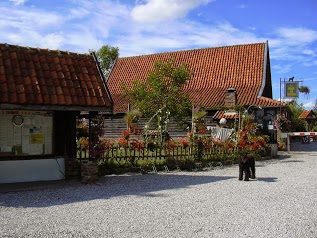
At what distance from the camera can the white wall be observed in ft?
35.0

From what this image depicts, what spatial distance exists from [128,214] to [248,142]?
12677 millimetres

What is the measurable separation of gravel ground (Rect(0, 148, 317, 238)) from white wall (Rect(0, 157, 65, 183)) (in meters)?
1.01

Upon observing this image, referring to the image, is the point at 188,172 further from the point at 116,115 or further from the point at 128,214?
the point at 116,115

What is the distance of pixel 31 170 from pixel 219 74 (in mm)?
20404

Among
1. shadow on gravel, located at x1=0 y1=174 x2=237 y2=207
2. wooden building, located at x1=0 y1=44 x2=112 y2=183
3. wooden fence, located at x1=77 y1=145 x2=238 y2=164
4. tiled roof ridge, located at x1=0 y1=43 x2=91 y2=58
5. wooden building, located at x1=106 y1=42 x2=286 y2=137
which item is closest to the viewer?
shadow on gravel, located at x1=0 y1=174 x2=237 y2=207

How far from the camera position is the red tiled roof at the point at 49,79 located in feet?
32.9

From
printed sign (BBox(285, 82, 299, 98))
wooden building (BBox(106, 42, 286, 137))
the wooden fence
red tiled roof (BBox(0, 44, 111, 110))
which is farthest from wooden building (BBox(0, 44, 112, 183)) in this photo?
printed sign (BBox(285, 82, 299, 98))

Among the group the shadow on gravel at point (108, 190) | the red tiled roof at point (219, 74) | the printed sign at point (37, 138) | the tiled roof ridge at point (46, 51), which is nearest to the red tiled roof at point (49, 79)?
the tiled roof ridge at point (46, 51)

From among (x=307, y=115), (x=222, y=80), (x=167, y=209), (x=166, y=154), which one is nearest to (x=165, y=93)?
(x=166, y=154)

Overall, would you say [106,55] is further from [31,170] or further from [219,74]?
[31,170]

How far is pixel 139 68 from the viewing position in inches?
1314

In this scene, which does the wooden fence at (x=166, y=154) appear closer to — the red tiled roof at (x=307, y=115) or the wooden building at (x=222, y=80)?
the wooden building at (x=222, y=80)

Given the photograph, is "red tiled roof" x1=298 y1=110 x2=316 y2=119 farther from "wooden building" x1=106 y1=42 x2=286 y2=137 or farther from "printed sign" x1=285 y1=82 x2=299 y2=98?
"printed sign" x1=285 y1=82 x2=299 y2=98

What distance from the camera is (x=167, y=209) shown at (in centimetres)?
788
